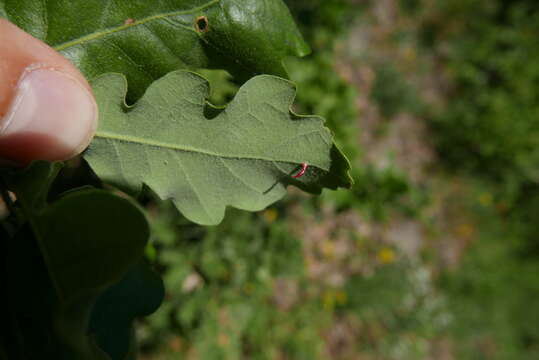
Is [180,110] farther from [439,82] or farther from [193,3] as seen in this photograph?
[439,82]

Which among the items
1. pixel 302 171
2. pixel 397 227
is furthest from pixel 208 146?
pixel 397 227

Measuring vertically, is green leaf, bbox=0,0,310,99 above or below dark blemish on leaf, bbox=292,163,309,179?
above

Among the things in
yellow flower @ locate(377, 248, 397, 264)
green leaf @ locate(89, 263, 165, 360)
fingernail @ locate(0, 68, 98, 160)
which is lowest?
yellow flower @ locate(377, 248, 397, 264)

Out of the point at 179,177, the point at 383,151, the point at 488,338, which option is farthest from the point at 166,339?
the point at 488,338

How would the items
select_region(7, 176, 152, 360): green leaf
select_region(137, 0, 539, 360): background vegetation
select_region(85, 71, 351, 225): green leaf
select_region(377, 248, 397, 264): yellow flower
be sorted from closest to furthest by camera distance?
select_region(7, 176, 152, 360): green leaf
select_region(85, 71, 351, 225): green leaf
select_region(137, 0, 539, 360): background vegetation
select_region(377, 248, 397, 264): yellow flower

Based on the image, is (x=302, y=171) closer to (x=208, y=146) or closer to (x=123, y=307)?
(x=208, y=146)

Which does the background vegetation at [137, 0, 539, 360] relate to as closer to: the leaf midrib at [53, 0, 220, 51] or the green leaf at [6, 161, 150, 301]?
the leaf midrib at [53, 0, 220, 51]

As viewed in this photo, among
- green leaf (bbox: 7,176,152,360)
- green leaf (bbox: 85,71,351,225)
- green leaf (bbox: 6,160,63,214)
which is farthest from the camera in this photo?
green leaf (bbox: 85,71,351,225)

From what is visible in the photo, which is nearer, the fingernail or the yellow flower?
the fingernail

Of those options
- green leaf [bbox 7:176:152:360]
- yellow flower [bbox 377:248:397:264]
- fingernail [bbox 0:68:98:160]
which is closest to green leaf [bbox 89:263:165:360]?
green leaf [bbox 7:176:152:360]
